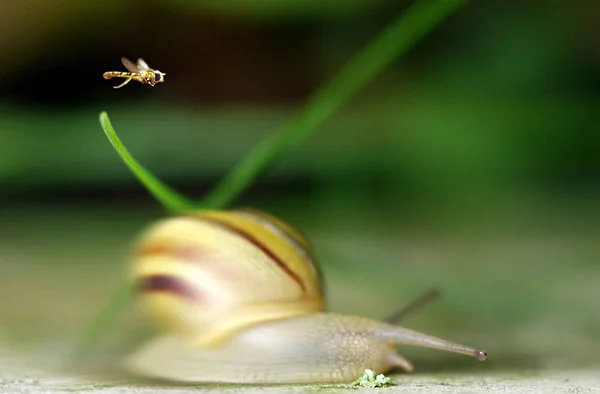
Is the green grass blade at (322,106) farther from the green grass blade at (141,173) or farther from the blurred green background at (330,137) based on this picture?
the blurred green background at (330,137)

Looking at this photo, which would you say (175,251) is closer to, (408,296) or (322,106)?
(322,106)

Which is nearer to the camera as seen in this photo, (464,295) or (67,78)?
(464,295)

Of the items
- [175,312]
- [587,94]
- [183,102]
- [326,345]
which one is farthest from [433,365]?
[183,102]

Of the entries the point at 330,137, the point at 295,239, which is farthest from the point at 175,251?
the point at 330,137

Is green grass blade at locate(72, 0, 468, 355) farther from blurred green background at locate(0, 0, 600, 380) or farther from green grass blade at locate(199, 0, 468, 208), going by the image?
blurred green background at locate(0, 0, 600, 380)

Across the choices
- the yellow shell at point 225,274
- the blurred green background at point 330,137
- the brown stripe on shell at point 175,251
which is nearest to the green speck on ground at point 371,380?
the yellow shell at point 225,274

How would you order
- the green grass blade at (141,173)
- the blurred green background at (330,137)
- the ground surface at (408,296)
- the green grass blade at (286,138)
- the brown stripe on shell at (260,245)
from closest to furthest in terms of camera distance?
the green grass blade at (141,173), the ground surface at (408,296), the brown stripe on shell at (260,245), the green grass blade at (286,138), the blurred green background at (330,137)

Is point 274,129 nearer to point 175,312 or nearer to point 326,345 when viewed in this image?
point 175,312

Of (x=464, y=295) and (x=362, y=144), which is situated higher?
(x=362, y=144)
